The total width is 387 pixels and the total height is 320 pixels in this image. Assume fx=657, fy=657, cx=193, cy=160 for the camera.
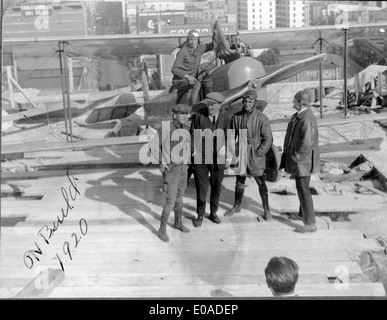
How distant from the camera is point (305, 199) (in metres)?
2.97

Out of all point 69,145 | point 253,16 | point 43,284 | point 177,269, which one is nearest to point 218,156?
point 177,269

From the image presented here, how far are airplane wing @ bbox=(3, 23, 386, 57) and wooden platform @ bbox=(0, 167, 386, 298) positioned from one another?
2.21 ft

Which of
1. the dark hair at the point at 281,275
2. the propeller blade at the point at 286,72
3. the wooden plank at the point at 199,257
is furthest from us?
the propeller blade at the point at 286,72

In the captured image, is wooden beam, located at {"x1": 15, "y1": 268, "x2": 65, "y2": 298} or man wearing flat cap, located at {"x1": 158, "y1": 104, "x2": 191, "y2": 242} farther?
man wearing flat cap, located at {"x1": 158, "y1": 104, "x2": 191, "y2": 242}

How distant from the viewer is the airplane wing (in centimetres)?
286

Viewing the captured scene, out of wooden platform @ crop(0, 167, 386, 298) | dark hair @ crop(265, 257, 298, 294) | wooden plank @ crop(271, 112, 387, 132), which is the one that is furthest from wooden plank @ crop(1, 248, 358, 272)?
dark hair @ crop(265, 257, 298, 294)

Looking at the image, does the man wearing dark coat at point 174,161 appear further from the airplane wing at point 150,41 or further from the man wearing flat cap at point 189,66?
the airplane wing at point 150,41

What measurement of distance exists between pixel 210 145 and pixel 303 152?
42 cm

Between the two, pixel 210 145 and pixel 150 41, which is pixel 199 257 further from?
pixel 150 41

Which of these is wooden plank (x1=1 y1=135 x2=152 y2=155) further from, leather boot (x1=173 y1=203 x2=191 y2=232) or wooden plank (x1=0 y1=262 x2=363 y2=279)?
wooden plank (x1=0 y1=262 x2=363 y2=279)

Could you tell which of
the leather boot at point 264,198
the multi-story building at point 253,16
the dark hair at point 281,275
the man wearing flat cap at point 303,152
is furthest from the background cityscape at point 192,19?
the dark hair at point 281,275

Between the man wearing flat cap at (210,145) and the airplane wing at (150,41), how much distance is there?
11.9 inches

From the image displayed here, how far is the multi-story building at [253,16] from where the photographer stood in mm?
2826
